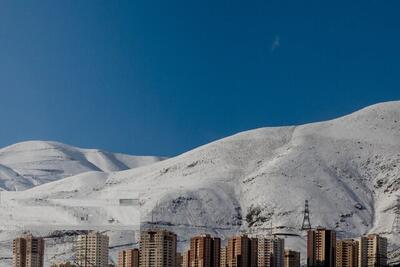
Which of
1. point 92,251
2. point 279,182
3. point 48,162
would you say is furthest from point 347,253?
point 48,162

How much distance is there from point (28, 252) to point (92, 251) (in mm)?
2409

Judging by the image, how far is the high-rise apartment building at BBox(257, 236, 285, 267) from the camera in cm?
5012

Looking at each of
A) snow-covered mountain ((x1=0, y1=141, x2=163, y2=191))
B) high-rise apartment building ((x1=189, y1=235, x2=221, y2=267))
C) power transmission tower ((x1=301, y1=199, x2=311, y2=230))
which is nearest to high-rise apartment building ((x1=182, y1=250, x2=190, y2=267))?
high-rise apartment building ((x1=189, y1=235, x2=221, y2=267))

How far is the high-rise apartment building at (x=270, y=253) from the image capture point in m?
50.1

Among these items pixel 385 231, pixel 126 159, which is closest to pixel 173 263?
pixel 385 231

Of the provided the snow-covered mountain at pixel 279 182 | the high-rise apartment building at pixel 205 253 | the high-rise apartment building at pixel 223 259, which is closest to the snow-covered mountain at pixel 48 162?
the snow-covered mountain at pixel 279 182

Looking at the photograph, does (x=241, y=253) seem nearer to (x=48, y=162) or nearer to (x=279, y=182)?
(x=279, y=182)

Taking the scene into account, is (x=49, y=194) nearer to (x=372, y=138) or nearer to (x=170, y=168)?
(x=170, y=168)

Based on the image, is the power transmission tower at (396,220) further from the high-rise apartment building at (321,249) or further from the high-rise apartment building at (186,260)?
the high-rise apartment building at (186,260)

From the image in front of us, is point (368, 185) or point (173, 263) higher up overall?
point (368, 185)

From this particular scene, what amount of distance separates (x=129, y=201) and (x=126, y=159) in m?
62.7

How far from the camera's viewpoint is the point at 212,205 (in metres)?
69.2

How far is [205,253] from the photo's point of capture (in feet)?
160

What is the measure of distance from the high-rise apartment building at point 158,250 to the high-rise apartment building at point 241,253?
308 centimetres
